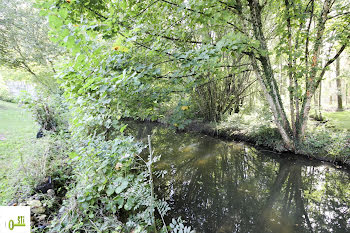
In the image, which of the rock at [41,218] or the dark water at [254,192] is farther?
the dark water at [254,192]

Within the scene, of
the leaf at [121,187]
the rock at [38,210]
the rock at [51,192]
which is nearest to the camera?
the leaf at [121,187]

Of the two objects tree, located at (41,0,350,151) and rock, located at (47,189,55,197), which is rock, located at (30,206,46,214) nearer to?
rock, located at (47,189,55,197)

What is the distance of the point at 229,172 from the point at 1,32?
10.6m

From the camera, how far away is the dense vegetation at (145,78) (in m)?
1.64

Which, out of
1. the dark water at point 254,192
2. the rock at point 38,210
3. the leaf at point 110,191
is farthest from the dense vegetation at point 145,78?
the dark water at point 254,192

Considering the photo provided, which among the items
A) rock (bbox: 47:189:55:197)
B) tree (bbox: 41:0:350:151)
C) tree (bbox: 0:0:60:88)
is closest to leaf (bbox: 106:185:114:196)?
rock (bbox: 47:189:55:197)

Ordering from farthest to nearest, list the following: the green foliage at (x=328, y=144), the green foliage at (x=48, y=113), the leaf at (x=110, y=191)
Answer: the green foliage at (x=328, y=144) → the green foliage at (x=48, y=113) → the leaf at (x=110, y=191)

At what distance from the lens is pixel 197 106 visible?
813 cm

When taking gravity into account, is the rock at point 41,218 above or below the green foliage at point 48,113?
below

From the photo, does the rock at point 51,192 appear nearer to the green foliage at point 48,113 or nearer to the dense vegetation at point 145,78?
the dense vegetation at point 145,78

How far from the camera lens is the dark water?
2.53m

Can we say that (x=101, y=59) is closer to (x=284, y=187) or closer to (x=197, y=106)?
(x=284, y=187)
